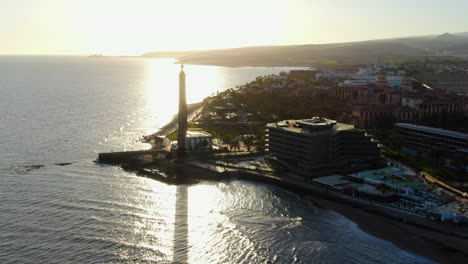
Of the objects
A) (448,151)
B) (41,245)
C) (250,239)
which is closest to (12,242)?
(41,245)

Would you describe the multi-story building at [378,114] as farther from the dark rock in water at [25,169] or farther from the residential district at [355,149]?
the dark rock in water at [25,169]

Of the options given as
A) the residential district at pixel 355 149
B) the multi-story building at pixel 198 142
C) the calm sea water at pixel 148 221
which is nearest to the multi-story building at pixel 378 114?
the residential district at pixel 355 149

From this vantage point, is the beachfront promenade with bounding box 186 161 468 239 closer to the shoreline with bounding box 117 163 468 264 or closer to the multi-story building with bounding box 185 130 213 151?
the shoreline with bounding box 117 163 468 264

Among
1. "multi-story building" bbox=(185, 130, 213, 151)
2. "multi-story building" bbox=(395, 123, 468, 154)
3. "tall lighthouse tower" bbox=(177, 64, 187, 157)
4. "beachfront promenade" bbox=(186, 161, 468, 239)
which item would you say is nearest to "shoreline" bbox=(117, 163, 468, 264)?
"beachfront promenade" bbox=(186, 161, 468, 239)

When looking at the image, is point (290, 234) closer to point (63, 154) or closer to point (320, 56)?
point (63, 154)

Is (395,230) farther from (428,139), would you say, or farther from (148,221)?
(428,139)

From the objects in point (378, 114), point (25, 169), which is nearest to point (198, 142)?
point (25, 169)
